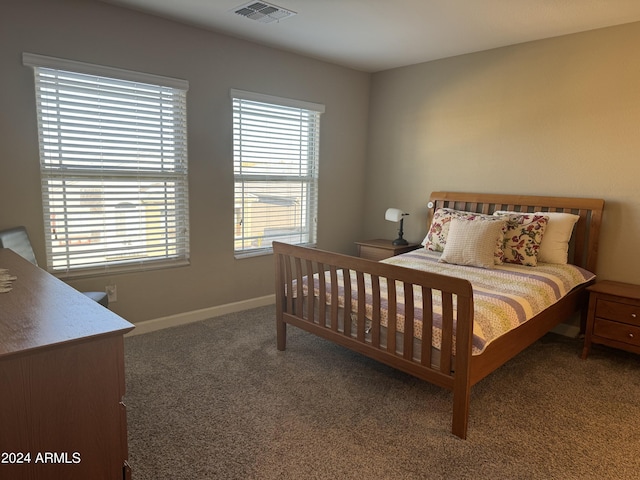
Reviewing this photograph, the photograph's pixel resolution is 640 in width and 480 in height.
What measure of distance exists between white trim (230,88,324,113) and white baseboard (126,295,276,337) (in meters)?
1.78

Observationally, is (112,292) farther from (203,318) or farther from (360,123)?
(360,123)

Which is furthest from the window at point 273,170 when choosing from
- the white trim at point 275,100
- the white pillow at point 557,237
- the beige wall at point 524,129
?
the white pillow at point 557,237

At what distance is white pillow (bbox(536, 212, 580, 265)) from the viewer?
10.4 ft

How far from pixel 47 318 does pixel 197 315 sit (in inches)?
94.2

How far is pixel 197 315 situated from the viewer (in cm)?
357

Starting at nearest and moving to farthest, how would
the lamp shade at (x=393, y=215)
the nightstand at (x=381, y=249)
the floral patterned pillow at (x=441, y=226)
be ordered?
the floral patterned pillow at (x=441, y=226) → the nightstand at (x=381, y=249) → the lamp shade at (x=393, y=215)

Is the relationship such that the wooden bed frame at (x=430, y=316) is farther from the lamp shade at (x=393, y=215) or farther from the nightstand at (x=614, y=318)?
the lamp shade at (x=393, y=215)

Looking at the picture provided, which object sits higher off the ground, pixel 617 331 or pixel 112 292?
pixel 112 292

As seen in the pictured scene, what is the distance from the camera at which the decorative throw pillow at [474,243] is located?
3086 millimetres

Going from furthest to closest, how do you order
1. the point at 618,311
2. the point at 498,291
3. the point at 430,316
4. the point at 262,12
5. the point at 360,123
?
the point at 360,123 → the point at 262,12 → the point at 618,311 → the point at 498,291 → the point at 430,316

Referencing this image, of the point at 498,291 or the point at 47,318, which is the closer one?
the point at 47,318

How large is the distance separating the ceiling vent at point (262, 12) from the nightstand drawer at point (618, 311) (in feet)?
9.46

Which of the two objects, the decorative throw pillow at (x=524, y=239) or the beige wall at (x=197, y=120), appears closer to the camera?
the beige wall at (x=197, y=120)

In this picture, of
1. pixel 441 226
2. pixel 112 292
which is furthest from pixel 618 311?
pixel 112 292
